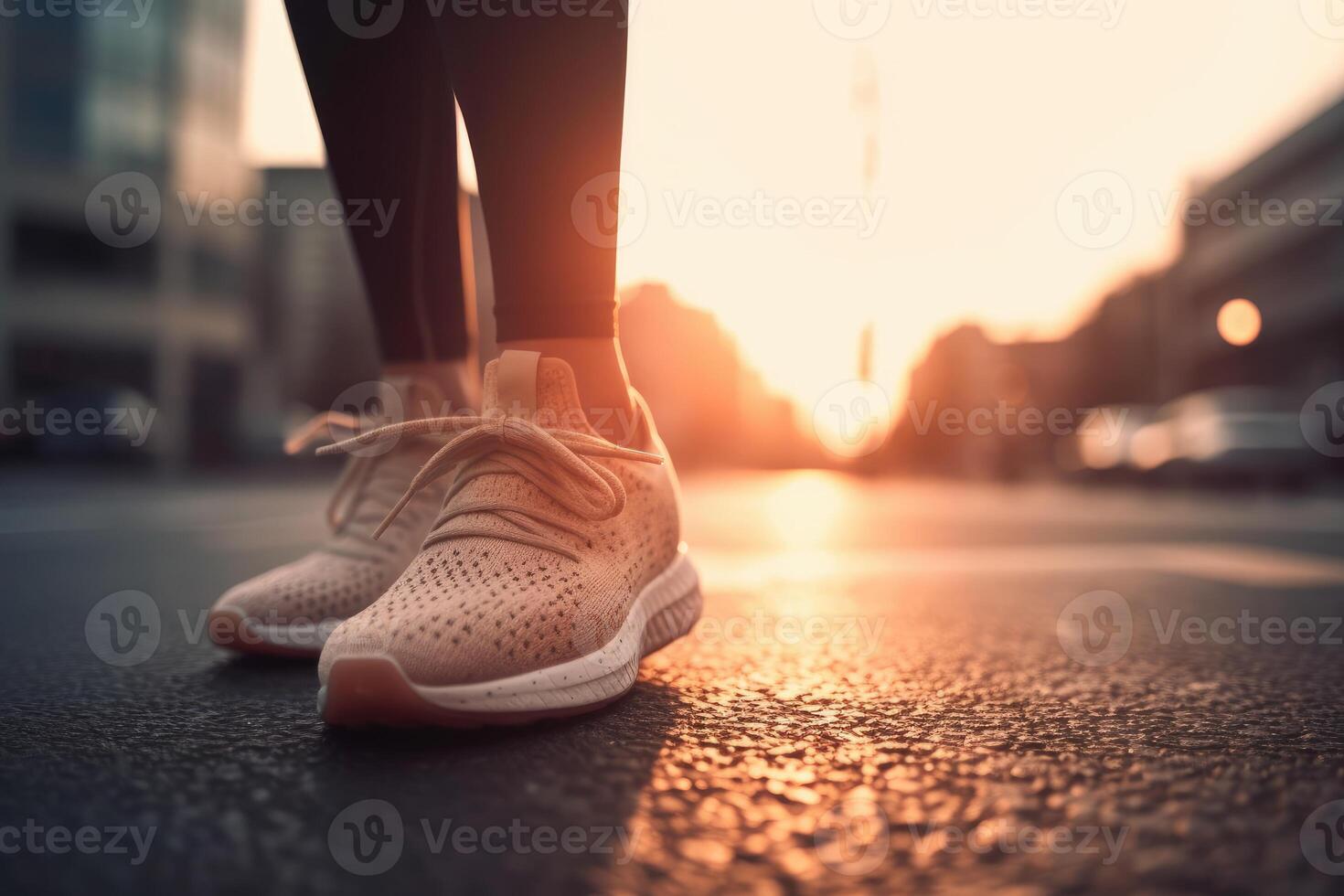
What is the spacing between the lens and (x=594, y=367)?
1.00 meters

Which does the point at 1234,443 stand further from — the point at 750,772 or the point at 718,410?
the point at 718,410

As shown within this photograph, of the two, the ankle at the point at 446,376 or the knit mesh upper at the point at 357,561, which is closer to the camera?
the knit mesh upper at the point at 357,561

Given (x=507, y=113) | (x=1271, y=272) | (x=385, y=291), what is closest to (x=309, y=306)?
(x=1271, y=272)

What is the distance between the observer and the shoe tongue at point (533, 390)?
917 millimetres

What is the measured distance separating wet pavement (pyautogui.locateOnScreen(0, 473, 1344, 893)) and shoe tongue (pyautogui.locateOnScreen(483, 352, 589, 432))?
11.5 inches

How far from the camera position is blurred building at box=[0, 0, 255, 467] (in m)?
19.6

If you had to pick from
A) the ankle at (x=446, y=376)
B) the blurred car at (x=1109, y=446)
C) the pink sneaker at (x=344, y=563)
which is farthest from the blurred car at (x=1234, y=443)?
the pink sneaker at (x=344, y=563)

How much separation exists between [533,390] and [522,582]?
21cm

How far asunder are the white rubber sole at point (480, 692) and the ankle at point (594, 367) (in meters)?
0.25

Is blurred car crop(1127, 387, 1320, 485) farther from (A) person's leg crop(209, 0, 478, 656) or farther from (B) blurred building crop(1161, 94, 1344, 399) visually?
(A) person's leg crop(209, 0, 478, 656)

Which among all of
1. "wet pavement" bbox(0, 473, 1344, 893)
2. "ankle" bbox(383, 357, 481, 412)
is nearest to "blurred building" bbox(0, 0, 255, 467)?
"ankle" bbox(383, 357, 481, 412)

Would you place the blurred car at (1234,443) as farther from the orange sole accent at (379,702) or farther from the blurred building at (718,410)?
the orange sole accent at (379,702)

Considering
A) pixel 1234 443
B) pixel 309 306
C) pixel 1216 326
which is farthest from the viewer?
pixel 309 306

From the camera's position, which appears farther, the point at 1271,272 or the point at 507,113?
the point at 1271,272
